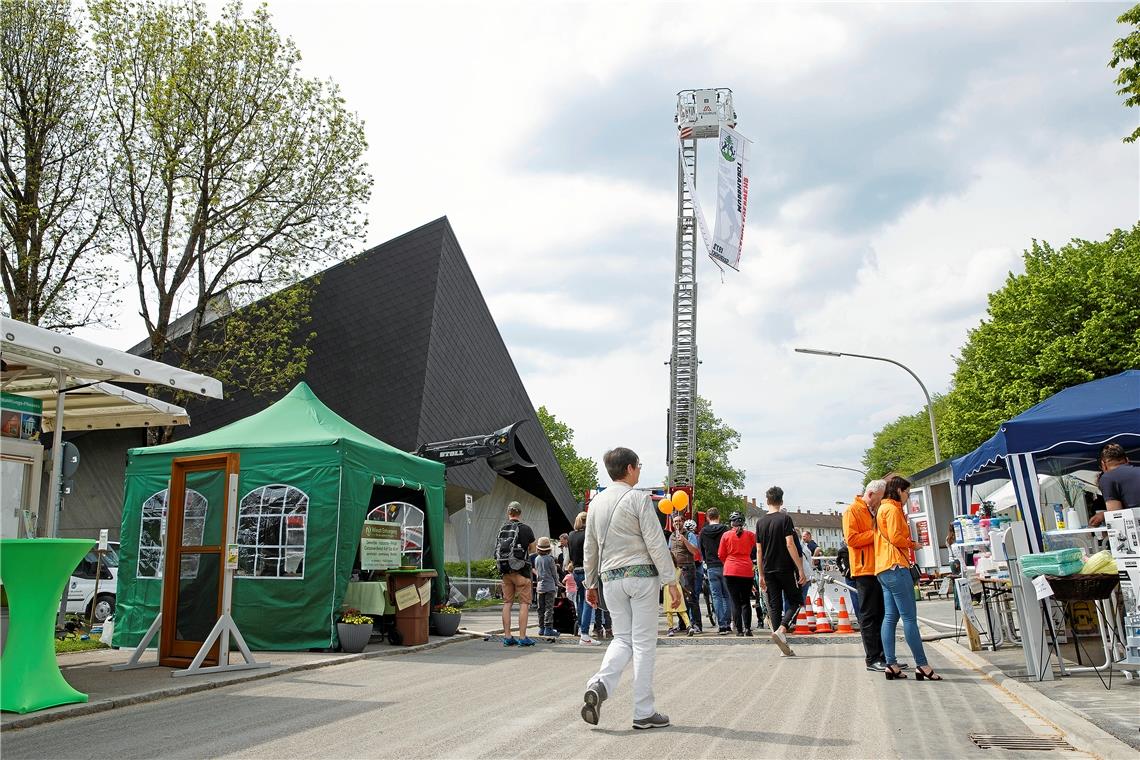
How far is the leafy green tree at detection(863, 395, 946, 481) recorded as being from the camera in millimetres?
65125

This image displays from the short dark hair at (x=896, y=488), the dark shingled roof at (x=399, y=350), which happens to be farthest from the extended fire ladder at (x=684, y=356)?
the short dark hair at (x=896, y=488)

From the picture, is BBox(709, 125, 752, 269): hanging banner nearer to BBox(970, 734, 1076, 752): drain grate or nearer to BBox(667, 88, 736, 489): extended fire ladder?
BBox(667, 88, 736, 489): extended fire ladder

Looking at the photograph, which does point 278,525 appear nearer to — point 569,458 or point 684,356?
Result: point 684,356

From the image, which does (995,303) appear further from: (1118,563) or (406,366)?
(1118,563)

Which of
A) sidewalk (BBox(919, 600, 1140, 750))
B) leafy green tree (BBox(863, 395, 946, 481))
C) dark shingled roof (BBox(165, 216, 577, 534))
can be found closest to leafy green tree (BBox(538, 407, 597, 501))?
leafy green tree (BBox(863, 395, 946, 481))

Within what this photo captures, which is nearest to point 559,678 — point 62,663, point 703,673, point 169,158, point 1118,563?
point 703,673

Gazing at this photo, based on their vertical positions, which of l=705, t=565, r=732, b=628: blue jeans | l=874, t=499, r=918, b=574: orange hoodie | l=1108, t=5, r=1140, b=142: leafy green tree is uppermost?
l=1108, t=5, r=1140, b=142: leafy green tree

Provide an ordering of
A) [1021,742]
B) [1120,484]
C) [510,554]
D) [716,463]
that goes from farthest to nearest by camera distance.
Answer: [716,463] → [510,554] → [1120,484] → [1021,742]

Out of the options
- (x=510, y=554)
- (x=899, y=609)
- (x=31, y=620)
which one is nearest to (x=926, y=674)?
(x=899, y=609)

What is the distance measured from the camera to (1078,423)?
8.64 meters

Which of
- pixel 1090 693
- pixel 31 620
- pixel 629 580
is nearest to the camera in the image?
pixel 629 580

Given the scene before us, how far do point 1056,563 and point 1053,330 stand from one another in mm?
26704

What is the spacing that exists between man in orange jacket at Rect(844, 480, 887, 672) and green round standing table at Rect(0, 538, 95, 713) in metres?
6.39

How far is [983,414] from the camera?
3219 centimetres
